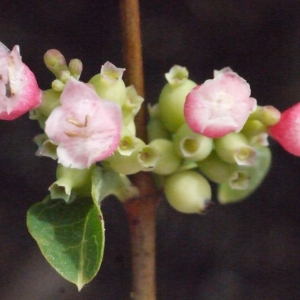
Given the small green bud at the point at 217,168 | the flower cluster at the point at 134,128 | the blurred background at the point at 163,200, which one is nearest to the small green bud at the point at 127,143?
the flower cluster at the point at 134,128

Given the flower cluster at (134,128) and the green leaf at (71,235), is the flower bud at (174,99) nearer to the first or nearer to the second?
the flower cluster at (134,128)

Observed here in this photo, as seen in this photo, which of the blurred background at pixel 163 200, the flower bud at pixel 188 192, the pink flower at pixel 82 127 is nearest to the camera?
the pink flower at pixel 82 127

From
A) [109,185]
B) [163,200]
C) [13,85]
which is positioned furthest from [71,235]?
[163,200]

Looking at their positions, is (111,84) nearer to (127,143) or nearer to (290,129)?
(127,143)

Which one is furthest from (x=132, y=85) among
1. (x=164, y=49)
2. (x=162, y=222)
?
(x=162, y=222)

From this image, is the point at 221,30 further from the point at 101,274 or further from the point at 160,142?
the point at 101,274

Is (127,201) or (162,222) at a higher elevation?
(127,201)

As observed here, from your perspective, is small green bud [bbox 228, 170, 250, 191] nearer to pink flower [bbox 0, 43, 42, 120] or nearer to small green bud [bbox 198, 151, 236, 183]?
small green bud [bbox 198, 151, 236, 183]
